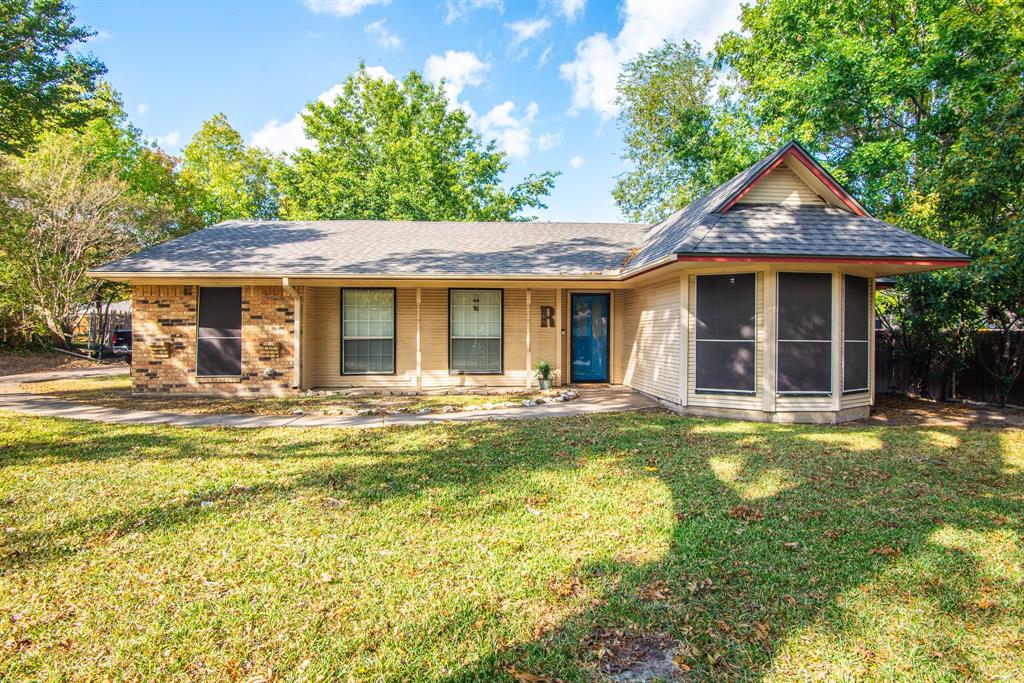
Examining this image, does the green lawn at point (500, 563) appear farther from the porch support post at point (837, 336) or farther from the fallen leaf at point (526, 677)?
the porch support post at point (837, 336)

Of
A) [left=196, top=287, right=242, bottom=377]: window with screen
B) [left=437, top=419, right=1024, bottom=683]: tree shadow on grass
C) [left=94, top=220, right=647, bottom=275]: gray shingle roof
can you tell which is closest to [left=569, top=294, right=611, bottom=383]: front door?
[left=94, top=220, right=647, bottom=275]: gray shingle roof

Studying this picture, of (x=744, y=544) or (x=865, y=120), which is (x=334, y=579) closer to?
(x=744, y=544)

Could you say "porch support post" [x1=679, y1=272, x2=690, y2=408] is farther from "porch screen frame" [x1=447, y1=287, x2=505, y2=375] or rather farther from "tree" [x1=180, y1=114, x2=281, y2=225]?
"tree" [x1=180, y1=114, x2=281, y2=225]

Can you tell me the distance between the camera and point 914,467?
5.52 metres

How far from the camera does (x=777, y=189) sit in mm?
9211

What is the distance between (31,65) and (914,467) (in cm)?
2007

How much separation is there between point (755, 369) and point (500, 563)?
6394mm

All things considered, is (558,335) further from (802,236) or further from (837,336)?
(837,336)

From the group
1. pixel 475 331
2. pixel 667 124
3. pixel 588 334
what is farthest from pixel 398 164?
pixel 588 334

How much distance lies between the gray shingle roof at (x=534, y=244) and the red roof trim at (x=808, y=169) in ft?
0.22

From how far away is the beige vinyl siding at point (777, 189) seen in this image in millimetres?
9188

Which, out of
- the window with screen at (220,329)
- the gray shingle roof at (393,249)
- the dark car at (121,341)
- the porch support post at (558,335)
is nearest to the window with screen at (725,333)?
the gray shingle roof at (393,249)

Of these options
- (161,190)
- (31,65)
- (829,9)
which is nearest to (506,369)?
(31,65)

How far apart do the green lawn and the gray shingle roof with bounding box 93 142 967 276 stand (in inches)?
137
